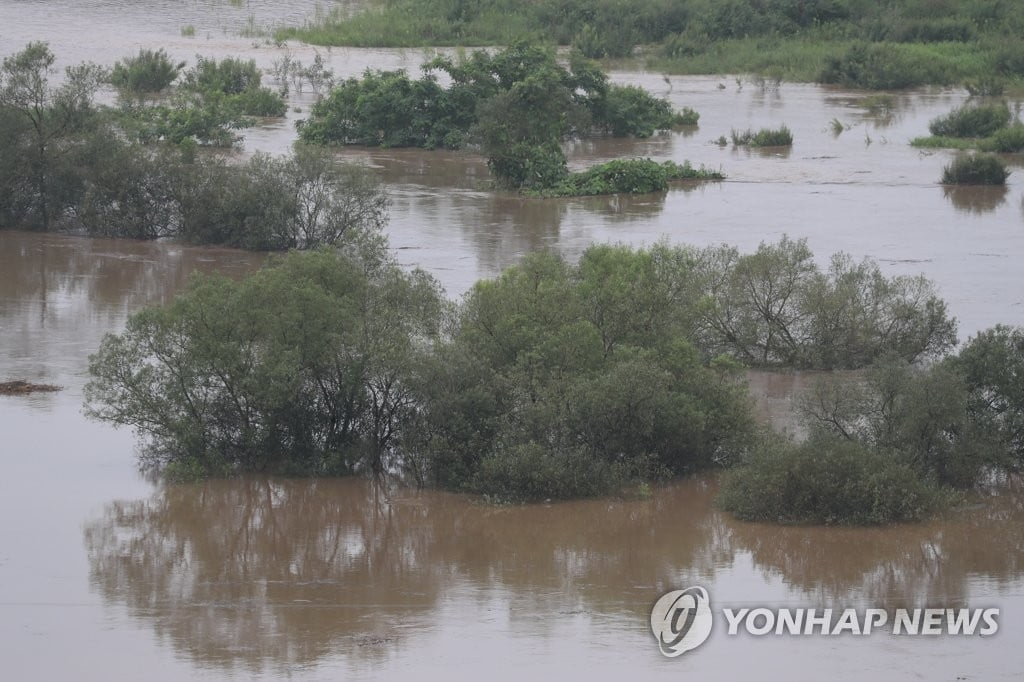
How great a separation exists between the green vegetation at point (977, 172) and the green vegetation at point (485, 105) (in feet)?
25.7

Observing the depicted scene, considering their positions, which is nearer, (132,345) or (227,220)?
(132,345)

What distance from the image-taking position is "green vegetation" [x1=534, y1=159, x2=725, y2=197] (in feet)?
94.3

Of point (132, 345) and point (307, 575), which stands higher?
point (132, 345)

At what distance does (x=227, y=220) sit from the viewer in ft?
79.4

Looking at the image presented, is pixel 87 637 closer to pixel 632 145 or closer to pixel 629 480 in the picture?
pixel 629 480

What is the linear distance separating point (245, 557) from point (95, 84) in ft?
55.0

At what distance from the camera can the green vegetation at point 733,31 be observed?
4641cm

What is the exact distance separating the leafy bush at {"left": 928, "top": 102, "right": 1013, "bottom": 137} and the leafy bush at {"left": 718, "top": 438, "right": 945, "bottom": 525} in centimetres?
2312

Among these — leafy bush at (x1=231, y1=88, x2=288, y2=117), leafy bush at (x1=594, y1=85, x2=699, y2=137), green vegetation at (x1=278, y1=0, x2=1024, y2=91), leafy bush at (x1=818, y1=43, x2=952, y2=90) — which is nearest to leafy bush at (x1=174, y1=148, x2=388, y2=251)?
leafy bush at (x1=594, y1=85, x2=699, y2=137)

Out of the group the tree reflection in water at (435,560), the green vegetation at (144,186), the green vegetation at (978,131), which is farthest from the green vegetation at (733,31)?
the tree reflection in water at (435,560)

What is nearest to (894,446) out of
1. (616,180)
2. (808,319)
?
(808,319)

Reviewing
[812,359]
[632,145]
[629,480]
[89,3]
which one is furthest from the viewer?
[89,3]

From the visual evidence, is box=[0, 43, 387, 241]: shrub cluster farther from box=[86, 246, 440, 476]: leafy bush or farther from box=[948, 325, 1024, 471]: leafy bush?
box=[948, 325, 1024, 471]: leafy bush

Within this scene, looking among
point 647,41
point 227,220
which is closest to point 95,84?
point 227,220
